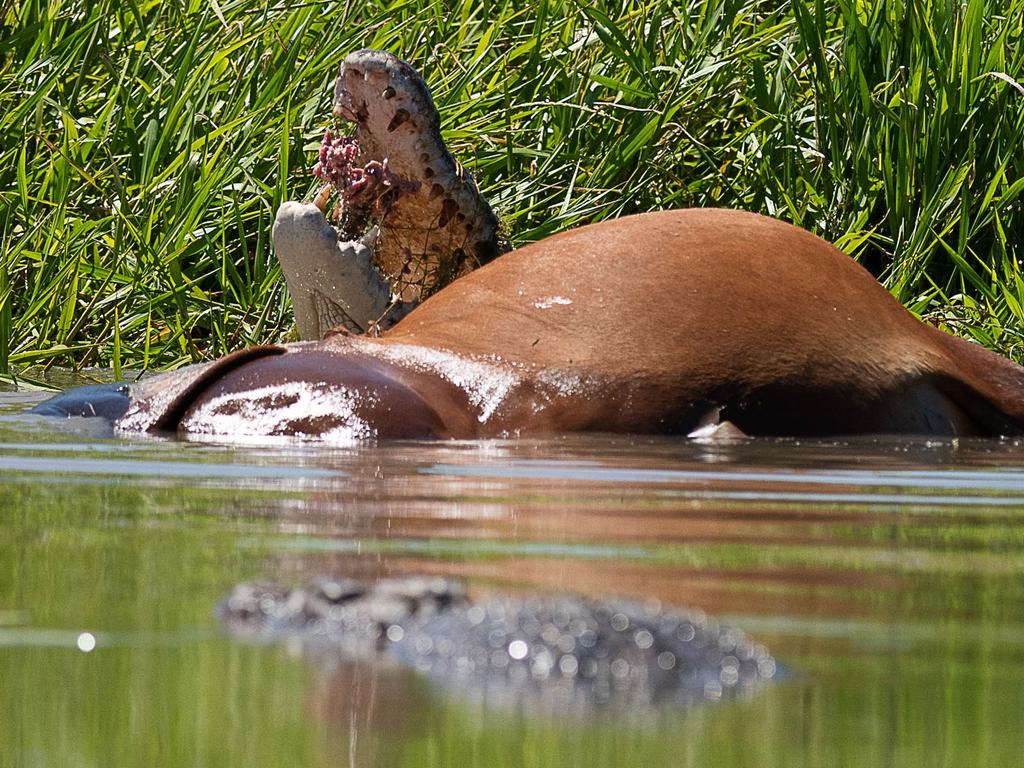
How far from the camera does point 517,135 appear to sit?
658 centimetres

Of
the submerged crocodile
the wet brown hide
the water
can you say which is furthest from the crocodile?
the submerged crocodile

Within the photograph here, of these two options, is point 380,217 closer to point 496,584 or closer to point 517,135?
point 517,135

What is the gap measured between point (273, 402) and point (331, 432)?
0.17 metres

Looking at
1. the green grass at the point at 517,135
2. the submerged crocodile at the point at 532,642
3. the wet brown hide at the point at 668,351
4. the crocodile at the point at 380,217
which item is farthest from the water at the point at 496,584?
the green grass at the point at 517,135

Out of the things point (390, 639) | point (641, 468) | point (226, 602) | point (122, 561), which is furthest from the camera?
point (641, 468)

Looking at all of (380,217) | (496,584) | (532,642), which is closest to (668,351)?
(380,217)

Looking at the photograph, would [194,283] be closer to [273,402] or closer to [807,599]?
[273,402]

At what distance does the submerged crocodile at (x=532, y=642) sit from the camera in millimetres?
1300

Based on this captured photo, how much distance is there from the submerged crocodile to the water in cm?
3

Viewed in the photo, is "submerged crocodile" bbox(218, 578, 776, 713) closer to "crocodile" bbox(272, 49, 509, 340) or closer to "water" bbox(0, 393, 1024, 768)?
"water" bbox(0, 393, 1024, 768)

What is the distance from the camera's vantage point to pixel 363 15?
7.04m

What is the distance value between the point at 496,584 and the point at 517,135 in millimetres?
5000

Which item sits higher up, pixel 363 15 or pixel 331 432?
pixel 363 15

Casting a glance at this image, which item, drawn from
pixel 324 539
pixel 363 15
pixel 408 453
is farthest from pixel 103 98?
pixel 324 539
